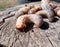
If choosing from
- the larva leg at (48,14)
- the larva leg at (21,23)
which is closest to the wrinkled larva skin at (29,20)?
the larva leg at (21,23)

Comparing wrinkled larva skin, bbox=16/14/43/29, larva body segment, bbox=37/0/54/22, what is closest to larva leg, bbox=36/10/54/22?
larva body segment, bbox=37/0/54/22

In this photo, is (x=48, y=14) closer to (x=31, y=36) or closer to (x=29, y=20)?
(x=29, y=20)

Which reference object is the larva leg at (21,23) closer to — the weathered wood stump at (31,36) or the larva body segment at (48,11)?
the weathered wood stump at (31,36)

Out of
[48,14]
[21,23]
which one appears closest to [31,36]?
[21,23]

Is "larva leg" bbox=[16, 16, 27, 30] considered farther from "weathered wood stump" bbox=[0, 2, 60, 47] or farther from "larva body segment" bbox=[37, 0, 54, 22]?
"larva body segment" bbox=[37, 0, 54, 22]

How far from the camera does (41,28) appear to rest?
6.34ft

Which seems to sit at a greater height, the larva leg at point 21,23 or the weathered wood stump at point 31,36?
the larva leg at point 21,23

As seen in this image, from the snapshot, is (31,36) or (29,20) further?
(29,20)

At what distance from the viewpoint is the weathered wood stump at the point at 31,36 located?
1642mm

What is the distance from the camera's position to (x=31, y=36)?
1.80 metres

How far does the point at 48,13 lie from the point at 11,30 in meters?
0.43

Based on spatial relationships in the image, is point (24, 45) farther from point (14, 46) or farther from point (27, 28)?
point (27, 28)

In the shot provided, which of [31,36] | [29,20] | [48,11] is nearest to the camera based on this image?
[31,36]

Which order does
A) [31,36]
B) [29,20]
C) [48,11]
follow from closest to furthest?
[31,36] → [29,20] → [48,11]
